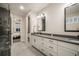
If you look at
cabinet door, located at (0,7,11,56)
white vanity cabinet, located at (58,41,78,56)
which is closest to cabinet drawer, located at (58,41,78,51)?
white vanity cabinet, located at (58,41,78,56)

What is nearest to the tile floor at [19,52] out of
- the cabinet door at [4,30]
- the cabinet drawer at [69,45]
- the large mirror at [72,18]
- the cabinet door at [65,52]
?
the cabinet door at [4,30]

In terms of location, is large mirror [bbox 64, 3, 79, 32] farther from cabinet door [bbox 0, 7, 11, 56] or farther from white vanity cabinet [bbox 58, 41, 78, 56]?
cabinet door [bbox 0, 7, 11, 56]

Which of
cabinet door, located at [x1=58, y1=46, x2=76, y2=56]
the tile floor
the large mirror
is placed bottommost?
the tile floor

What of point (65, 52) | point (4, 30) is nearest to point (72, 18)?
point (65, 52)

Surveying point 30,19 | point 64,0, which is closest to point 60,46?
point 64,0

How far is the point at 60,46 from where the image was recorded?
182 cm

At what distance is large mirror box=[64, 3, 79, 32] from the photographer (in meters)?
1.94

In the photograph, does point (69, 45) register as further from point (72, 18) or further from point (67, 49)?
point (72, 18)

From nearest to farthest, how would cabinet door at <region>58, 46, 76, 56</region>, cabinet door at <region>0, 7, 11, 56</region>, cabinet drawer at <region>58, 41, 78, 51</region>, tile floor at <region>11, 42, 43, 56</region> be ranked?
cabinet drawer at <region>58, 41, 78, 51</region> < cabinet door at <region>58, 46, 76, 56</region> < cabinet door at <region>0, 7, 11, 56</region> < tile floor at <region>11, 42, 43, 56</region>

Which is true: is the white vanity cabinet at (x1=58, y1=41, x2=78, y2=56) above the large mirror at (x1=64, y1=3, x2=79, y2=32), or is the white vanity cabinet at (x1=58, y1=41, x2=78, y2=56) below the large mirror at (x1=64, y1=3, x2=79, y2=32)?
below

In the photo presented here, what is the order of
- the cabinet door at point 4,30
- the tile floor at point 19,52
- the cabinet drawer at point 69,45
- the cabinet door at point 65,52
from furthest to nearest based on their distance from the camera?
1. the tile floor at point 19,52
2. the cabinet door at point 4,30
3. the cabinet door at point 65,52
4. the cabinet drawer at point 69,45

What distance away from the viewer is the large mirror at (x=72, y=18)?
1937 mm

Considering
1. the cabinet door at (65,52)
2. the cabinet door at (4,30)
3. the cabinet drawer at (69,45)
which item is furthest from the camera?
the cabinet door at (4,30)

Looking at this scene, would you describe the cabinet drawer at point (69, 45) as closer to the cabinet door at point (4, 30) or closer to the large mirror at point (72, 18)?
the large mirror at point (72, 18)
